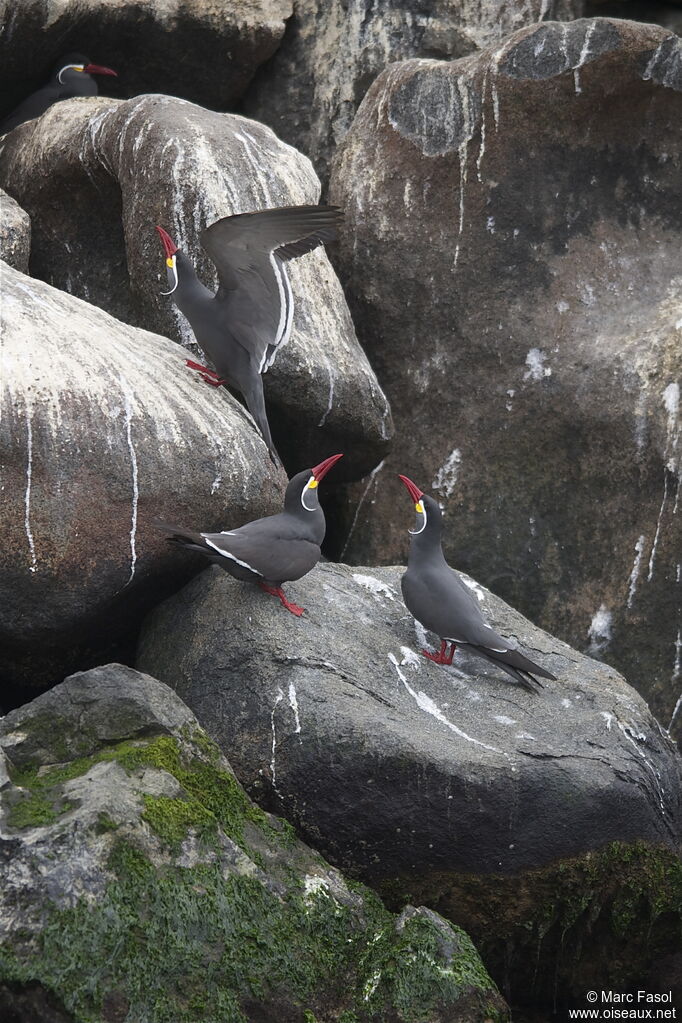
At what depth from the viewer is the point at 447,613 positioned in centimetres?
577

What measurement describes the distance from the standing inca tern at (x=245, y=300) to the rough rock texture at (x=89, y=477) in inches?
10.5

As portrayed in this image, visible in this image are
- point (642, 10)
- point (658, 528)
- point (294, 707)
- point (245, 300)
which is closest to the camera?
point (294, 707)

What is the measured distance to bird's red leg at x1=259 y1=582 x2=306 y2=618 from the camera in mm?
5695

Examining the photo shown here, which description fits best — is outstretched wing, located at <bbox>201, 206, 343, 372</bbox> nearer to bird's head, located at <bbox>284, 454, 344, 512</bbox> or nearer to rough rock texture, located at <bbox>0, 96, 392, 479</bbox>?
rough rock texture, located at <bbox>0, 96, 392, 479</bbox>

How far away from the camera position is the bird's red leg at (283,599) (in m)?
5.70

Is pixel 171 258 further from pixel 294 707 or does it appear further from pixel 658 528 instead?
pixel 658 528

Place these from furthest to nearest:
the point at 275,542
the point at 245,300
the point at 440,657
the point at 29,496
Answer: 1. the point at 245,300
2. the point at 440,657
3. the point at 275,542
4. the point at 29,496

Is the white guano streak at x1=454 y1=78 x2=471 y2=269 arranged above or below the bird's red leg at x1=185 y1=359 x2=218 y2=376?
above

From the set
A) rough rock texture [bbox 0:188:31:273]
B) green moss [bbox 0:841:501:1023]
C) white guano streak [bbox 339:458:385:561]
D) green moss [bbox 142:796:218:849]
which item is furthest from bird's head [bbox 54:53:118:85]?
green moss [bbox 0:841:501:1023]

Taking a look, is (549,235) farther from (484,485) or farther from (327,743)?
(327,743)

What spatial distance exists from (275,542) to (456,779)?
128cm

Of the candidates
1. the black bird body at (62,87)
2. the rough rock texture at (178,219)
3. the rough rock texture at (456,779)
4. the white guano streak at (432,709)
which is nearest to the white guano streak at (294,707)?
the rough rock texture at (456,779)

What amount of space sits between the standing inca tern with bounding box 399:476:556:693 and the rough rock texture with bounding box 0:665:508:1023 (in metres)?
1.37

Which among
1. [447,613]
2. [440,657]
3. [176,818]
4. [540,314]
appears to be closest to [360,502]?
[540,314]
